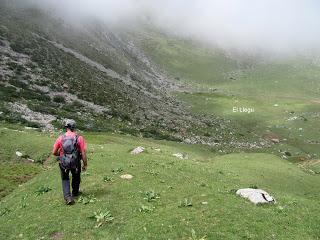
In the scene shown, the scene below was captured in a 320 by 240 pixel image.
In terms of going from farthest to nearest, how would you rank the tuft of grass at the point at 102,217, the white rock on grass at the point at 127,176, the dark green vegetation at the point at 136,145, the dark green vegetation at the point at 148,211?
1. the white rock on grass at the point at 127,176
2. the dark green vegetation at the point at 136,145
3. the tuft of grass at the point at 102,217
4. the dark green vegetation at the point at 148,211

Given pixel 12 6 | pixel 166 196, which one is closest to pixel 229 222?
pixel 166 196

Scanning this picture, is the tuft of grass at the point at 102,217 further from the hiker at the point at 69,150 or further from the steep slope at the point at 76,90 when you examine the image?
the steep slope at the point at 76,90

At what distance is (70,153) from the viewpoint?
77.6ft

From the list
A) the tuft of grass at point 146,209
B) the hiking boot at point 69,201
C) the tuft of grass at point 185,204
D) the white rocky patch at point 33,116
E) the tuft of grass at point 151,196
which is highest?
Answer: the tuft of grass at point 185,204

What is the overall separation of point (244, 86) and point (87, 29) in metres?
75.2

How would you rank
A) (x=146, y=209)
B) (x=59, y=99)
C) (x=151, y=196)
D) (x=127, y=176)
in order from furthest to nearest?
(x=59, y=99), (x=127, y=176), (x=151, y=196), (x=146, y=209)

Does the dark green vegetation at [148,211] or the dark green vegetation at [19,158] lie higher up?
the dark green vegetation at [148,211]

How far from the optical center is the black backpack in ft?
77.1

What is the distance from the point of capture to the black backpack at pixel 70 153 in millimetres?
23500

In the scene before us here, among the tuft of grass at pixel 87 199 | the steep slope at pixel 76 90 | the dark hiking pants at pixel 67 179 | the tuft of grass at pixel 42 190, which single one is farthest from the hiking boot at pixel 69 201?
the steep slope at pixel 76 90

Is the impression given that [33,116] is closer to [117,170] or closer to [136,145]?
[136,145]

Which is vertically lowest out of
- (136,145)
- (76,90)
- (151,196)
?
(136,145)

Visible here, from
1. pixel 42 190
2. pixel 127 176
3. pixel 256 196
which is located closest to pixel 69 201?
pixel 42 190

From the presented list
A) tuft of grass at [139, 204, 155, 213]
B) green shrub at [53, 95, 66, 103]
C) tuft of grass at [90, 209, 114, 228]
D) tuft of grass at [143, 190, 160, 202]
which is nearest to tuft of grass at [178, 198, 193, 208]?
tuft of grass at [139, 204, 155, 213]
